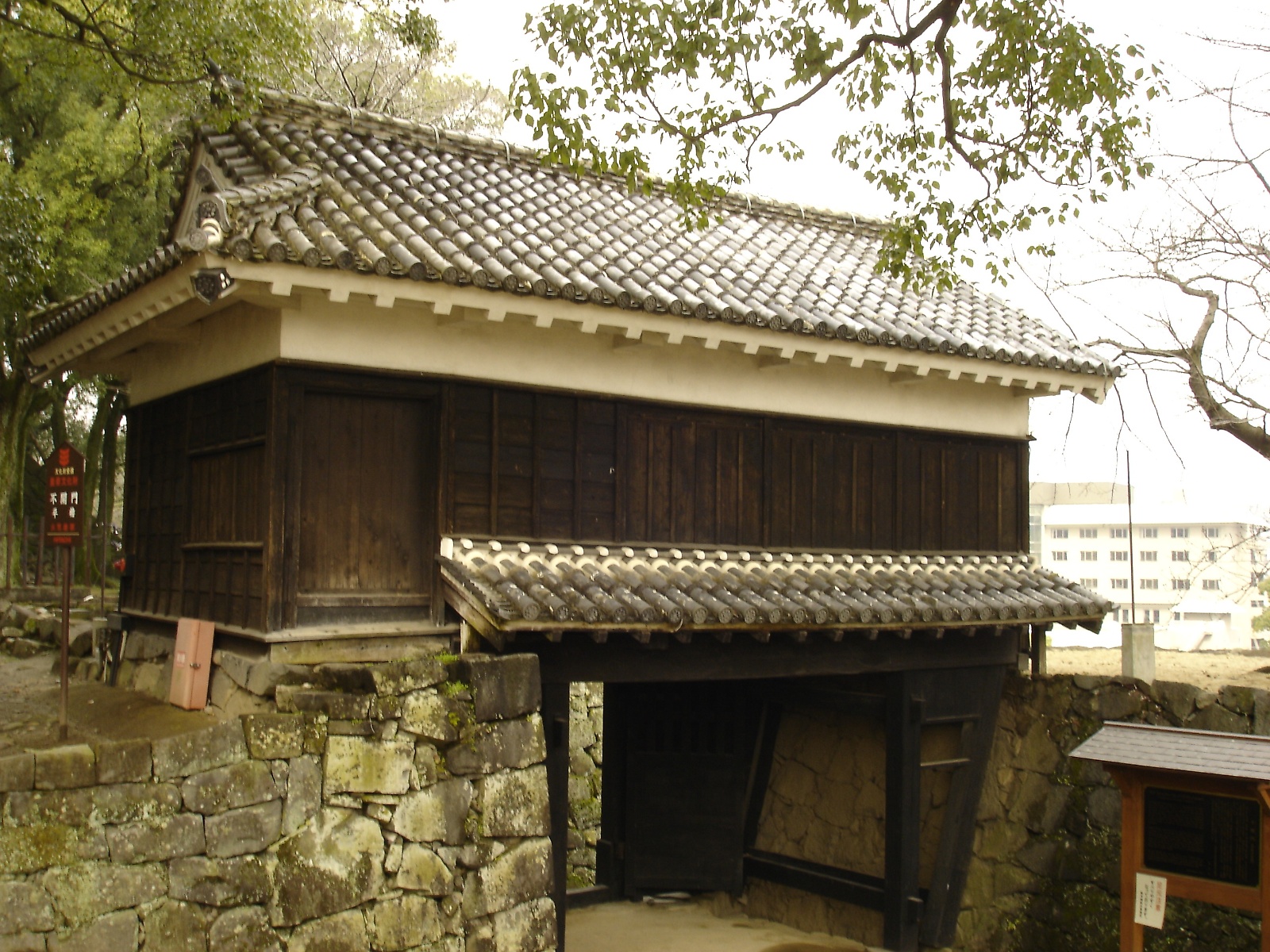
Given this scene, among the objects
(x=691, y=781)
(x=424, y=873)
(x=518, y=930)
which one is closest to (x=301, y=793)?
(x=424, y=873)

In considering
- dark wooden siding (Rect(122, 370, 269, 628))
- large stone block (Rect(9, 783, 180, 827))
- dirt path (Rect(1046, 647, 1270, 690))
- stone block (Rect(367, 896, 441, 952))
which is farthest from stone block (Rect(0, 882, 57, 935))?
dirt path (Rect(1046, 647, 1270, 690))

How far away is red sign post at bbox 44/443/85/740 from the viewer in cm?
715

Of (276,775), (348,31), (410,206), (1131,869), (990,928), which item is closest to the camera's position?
(276,775)

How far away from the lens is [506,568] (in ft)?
26.1

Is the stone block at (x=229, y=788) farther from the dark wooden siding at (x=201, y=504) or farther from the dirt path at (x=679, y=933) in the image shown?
the dirt path at (x=679, y=933)

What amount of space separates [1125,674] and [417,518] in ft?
27.3

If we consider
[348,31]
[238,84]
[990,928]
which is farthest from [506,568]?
[348,31]

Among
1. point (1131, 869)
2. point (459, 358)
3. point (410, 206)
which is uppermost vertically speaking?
point (410, 206)

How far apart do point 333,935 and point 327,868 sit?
42cm

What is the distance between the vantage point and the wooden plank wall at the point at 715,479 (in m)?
8.41

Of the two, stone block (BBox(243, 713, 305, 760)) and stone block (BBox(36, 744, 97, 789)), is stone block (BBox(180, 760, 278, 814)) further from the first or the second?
stone block (BBox(36, 744, 97, 789))

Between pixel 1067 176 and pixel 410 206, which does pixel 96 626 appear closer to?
pixel 410 206

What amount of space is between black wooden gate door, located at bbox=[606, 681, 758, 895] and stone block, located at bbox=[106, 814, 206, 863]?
6.22 meters

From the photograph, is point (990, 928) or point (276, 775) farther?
point (990, 928)
